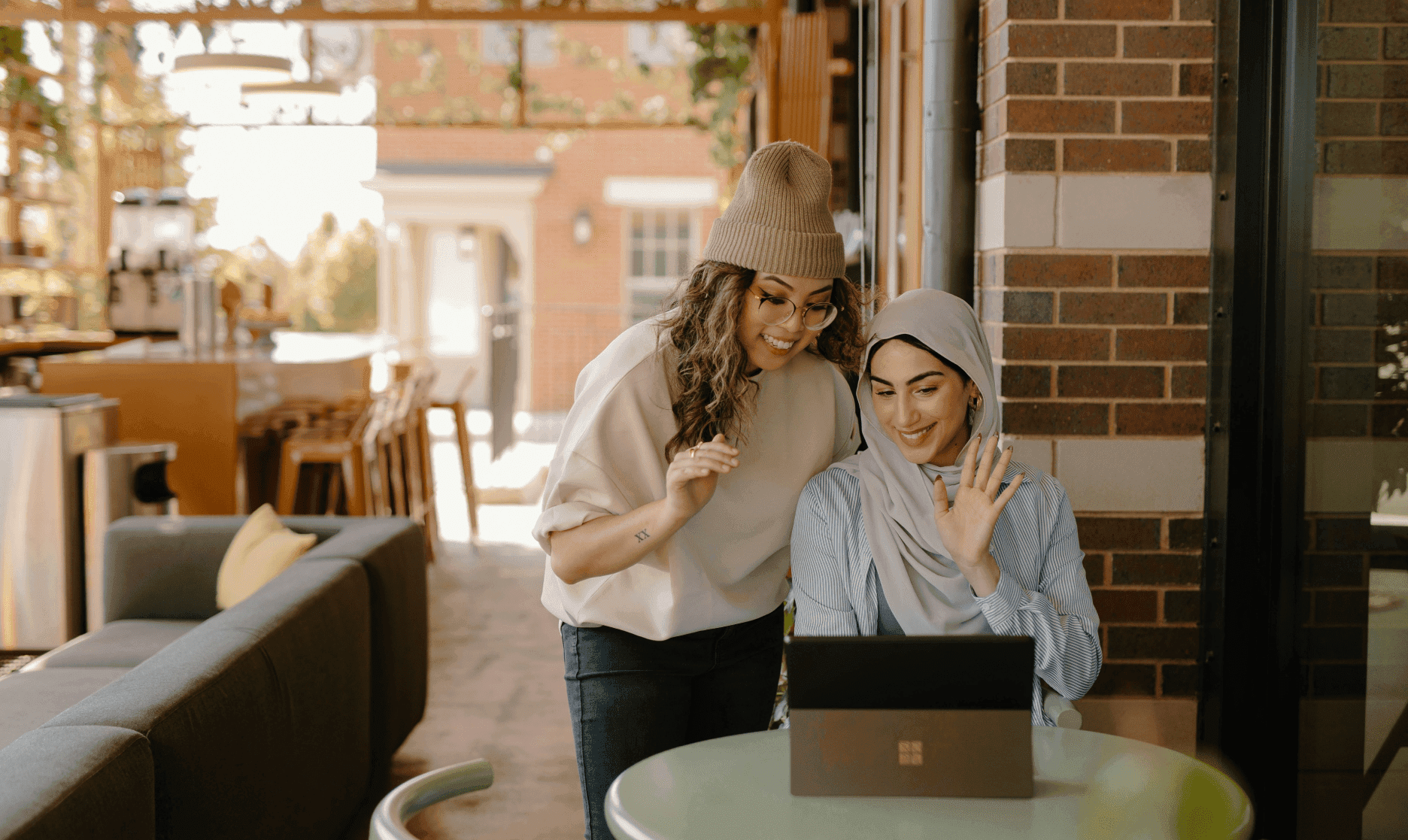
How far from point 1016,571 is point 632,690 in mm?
631

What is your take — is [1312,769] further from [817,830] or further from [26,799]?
[26,799]

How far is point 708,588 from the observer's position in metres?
1.84

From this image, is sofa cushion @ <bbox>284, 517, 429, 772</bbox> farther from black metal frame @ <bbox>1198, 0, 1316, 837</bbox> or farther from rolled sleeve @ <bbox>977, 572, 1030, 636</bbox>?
black metal frame @ <bbox>1198, 0, 1316, 837</bbox>

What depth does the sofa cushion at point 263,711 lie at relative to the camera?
1.94 m

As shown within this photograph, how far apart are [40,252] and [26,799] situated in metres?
7.64

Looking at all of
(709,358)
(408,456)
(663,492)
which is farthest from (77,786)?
(408,456)

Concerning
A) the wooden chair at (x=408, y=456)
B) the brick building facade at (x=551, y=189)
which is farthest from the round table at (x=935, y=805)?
the brick building facade at (x=551, y=189)

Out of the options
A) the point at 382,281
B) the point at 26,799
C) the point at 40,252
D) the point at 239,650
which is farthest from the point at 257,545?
the point at 382,281

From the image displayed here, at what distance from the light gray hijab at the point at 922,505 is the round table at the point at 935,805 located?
0.30m

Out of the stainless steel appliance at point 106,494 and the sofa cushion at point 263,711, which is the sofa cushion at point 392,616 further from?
the stainless steel appliance at point 106,494

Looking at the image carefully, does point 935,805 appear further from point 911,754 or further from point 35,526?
point 35,526

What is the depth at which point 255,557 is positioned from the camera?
3.38 metres

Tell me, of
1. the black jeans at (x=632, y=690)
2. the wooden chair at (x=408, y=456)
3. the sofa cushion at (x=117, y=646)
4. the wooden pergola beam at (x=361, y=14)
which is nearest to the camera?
the black jeans at (x=632, y=690)

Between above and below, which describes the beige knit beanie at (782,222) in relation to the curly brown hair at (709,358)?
above
